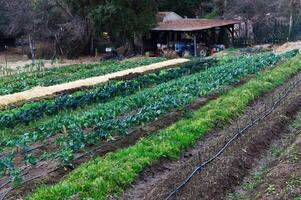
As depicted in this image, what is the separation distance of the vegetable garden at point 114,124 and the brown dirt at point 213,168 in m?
0.28

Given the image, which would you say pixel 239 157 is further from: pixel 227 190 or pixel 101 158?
pixel 101 158

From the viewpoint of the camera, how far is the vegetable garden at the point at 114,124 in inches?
382

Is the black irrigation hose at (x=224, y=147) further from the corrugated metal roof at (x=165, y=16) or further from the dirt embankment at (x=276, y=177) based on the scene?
the corrugated metal roof at (x=165, y=16)

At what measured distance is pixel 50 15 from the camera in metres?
46.0

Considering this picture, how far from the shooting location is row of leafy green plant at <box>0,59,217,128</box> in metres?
15.9

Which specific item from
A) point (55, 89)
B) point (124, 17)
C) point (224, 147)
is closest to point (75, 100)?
point (55, 89)

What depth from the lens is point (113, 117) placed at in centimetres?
1510

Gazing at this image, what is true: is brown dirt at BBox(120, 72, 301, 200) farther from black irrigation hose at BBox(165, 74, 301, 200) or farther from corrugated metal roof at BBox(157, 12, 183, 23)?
corrugated metal roof at BBox(157, 12, 183, 23)

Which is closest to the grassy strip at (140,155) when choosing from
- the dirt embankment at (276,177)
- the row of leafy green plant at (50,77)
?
the dirt embankment at (276,177)

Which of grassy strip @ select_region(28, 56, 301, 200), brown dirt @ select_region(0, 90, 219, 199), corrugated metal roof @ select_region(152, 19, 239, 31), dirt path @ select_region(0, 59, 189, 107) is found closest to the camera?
grassy strip @ select_region(28, 56, 301, 200)

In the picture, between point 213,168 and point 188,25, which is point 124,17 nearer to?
point 188,25

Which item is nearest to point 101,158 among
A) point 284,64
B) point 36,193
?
point 36,193

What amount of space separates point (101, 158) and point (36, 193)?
219cm

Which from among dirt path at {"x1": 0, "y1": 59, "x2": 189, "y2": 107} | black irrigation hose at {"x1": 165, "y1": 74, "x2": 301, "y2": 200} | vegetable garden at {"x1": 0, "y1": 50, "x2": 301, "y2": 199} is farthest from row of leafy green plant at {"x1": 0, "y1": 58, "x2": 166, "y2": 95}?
black irrigation hose at {"x1": 165, "y1": 74, "x2": 301, "y2": 200}
